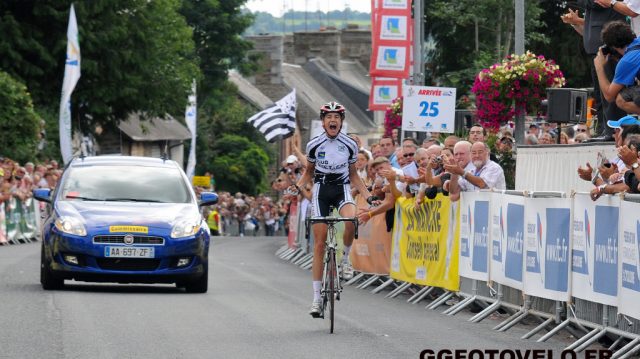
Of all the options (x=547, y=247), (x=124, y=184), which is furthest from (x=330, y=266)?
(x=124, y=184)

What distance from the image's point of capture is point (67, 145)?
43938mm

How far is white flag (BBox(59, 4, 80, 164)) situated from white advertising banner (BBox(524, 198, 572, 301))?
2963cm

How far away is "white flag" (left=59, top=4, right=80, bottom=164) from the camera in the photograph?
1730 inches

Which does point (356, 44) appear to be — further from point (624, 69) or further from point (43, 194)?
point (624, 69)

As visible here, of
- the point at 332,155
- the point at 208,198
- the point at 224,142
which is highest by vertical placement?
the point at 332,155

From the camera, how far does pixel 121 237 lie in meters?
18.0

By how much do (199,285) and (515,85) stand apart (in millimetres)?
7952

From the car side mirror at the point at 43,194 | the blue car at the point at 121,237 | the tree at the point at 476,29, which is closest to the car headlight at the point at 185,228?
the blue car at the point at 121,237

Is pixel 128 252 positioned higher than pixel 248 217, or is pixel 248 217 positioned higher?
pixel 128 252

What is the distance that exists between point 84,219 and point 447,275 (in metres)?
4.16

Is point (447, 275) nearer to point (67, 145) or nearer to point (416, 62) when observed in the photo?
point (416, 62)

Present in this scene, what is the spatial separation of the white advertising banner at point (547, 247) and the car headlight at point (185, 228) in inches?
191

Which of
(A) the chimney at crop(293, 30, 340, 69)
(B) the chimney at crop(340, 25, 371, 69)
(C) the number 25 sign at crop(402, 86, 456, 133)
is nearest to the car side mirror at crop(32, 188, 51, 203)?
(C) the number 25 sign at crop(402, 86, 456, 133)

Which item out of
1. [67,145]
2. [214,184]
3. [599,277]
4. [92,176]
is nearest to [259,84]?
[214,184]
